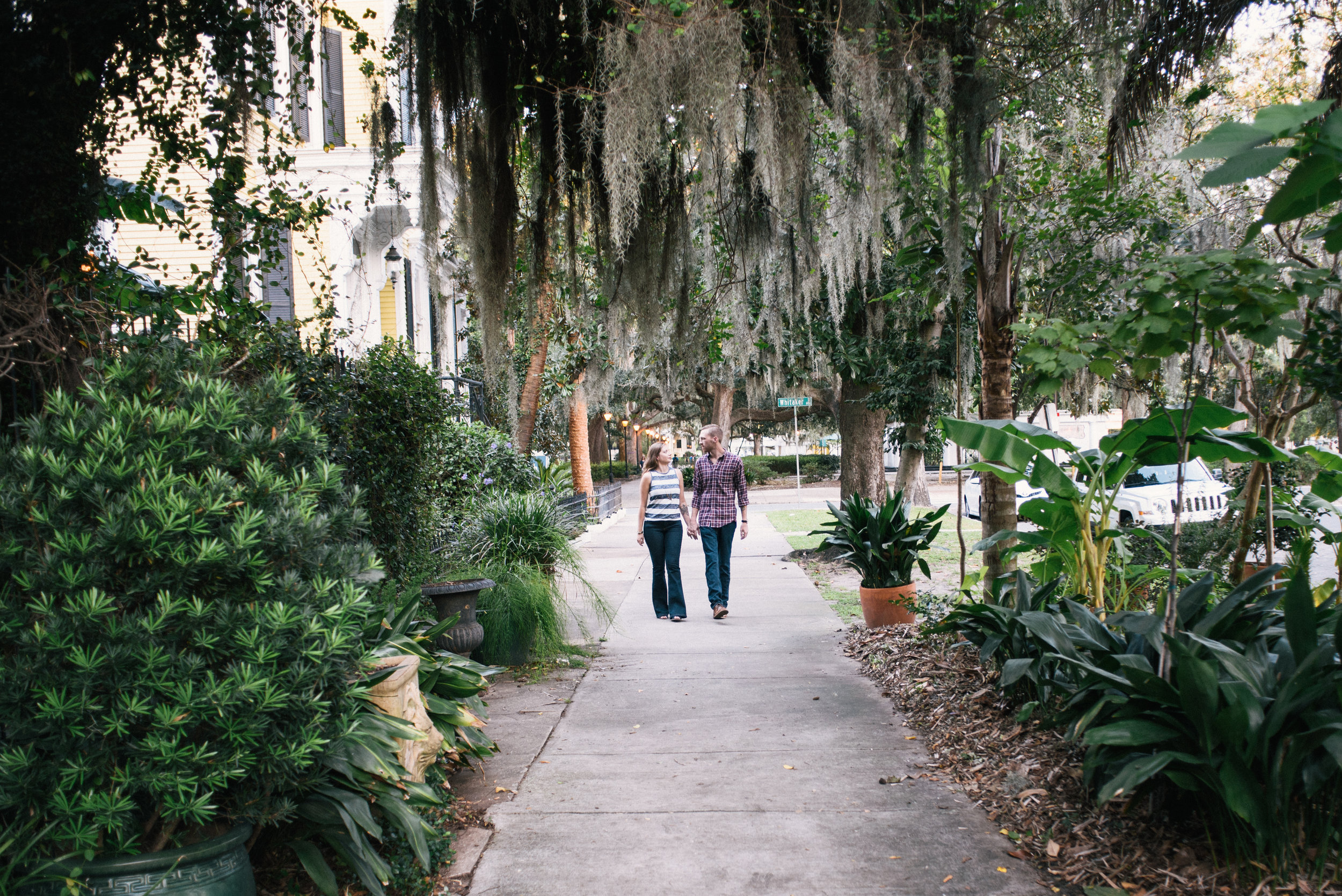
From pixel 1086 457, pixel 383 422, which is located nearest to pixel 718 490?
pixel 383 422

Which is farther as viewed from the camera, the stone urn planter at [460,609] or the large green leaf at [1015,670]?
the stone urn planter at [460,609]

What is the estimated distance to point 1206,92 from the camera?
192 inches

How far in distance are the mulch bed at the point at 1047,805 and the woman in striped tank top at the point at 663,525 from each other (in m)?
2.98

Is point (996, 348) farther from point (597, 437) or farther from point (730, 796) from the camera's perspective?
point (597, 437)

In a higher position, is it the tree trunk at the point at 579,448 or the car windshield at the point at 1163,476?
the tree trunk at the point at 579,448

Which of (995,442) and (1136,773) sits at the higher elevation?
(995,442)

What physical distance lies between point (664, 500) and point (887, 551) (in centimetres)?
215

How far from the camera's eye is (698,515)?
28.0ft

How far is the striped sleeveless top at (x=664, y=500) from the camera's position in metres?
8.31

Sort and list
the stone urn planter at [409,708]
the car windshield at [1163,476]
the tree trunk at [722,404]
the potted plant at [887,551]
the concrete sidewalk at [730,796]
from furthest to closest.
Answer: the tree trunk at [722,404] < the car windshield at [1163,476] < the potted plant at [887,551] < the stone urn planter at [409,708] < the concrete sidewalk at [730,796]

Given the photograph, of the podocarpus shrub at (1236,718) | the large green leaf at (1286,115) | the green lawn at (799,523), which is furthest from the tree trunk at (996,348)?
the green lawn at (799,523)

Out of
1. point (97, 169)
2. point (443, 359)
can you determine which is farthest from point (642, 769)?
point (443, 359)

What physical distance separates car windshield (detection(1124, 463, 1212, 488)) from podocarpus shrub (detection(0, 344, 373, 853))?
1540 cm

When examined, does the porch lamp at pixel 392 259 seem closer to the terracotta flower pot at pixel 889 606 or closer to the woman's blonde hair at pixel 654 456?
the woman's blonde hair at pixel 654 456
